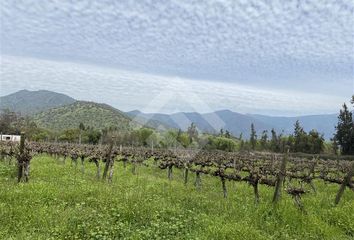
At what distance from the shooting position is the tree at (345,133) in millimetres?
70750

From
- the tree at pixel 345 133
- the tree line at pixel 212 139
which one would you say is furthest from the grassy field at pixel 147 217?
the tree at pixel 345 133

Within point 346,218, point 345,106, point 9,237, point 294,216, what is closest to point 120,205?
point 9,237

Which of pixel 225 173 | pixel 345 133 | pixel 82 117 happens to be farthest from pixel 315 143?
pixel 82 117

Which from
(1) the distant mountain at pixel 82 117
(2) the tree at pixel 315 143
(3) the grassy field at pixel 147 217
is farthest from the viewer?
(1) the distant mountain at pixel 82 117

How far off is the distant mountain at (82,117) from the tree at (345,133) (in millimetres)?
94375

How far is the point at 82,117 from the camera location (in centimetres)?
17038

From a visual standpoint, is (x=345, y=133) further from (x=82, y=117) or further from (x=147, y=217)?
(x=82, y=117)

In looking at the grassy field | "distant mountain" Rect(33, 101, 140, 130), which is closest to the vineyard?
the grassy field

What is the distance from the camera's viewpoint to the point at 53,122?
176125 millimetres

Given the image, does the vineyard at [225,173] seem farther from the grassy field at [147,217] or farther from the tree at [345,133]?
the tree at [345,133]

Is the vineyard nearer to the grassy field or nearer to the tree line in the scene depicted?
the grassy field

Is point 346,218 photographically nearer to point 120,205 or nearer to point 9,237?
point 120,205

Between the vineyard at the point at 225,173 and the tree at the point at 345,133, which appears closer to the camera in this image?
the vineyard at the point at 225,173

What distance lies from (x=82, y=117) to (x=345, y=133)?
414 ft
